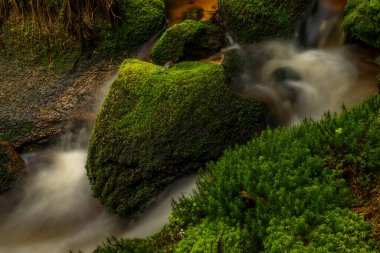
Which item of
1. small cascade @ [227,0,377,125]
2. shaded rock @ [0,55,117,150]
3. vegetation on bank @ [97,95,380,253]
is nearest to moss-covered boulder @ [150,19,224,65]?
small cascade @ [227,0,377,125]

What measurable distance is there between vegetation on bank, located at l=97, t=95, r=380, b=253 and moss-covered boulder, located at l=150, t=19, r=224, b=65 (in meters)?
2.53

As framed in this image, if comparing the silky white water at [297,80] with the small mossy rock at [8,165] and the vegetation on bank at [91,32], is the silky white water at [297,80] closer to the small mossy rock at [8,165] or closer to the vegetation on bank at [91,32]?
the vegetation on bank at [91,32]

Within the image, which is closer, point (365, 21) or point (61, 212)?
point (61, 212)

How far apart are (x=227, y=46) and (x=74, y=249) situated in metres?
3.88

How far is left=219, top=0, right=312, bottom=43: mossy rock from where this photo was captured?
6.60 meters

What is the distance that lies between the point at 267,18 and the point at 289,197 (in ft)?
13.0

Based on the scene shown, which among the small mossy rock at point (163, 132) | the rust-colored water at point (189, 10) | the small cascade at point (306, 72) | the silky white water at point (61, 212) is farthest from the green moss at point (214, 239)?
the rust-colored water at point (189, 10)

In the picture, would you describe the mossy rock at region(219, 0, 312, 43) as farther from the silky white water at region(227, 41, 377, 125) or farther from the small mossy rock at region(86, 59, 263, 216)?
the small mossy rock at region(86, 59, 263, 216)

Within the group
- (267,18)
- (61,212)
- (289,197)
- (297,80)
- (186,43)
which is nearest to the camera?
(289,197)

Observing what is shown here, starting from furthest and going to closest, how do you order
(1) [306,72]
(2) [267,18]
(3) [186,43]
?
(2) [267,18], (3) [186,43], (1) [306,72]

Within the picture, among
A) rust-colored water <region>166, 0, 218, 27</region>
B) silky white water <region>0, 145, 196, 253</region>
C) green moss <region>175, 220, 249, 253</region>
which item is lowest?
silky white water <region>0, 145, 196, 253</region>

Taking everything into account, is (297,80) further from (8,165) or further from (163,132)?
(8,165)

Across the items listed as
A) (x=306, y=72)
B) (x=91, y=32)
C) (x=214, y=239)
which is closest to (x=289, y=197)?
(x=214, y=239)

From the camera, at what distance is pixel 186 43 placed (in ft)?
21.1
